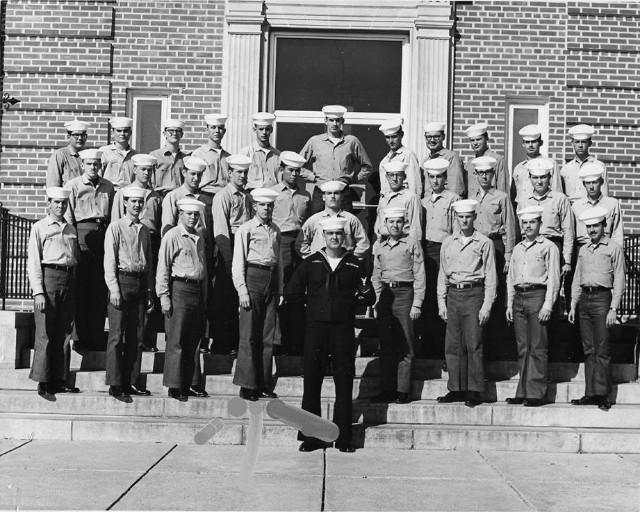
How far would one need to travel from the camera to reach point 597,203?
10.4 meters

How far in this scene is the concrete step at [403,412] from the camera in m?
9.51

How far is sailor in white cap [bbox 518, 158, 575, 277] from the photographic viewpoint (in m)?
10.2

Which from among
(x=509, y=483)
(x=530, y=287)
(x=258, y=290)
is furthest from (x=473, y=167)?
(x=509, y=483)

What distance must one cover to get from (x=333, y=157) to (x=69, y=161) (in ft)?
9.64

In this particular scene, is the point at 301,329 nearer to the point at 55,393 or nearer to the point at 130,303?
the point at 130,303

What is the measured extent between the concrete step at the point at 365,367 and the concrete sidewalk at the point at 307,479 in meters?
1.30

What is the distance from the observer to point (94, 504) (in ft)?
21.5

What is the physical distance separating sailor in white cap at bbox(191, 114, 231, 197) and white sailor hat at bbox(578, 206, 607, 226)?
12.7 ft

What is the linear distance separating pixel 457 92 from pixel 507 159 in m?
1.11

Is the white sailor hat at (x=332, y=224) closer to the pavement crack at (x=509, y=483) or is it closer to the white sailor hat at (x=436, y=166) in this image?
the white sailor hat at (x=436, y=166)

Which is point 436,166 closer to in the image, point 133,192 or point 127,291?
point 133,192

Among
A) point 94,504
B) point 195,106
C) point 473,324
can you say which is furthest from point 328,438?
point 195,106

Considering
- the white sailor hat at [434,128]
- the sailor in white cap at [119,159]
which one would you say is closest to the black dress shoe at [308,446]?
the sailor in white cap at [119,159]

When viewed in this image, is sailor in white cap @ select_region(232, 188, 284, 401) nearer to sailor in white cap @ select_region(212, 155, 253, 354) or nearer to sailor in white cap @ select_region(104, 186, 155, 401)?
sailor in white cap @ select_region(212, 155, 253, 354)
